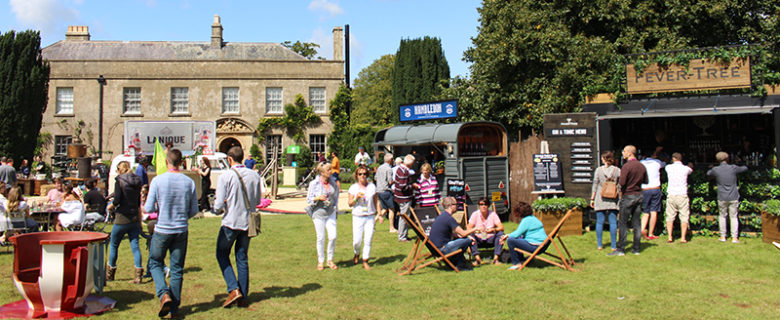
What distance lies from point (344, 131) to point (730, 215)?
23877mm

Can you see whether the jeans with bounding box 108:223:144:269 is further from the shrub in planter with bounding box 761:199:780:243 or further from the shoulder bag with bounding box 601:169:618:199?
the shrub in planter with bounding box 761:199:780:243

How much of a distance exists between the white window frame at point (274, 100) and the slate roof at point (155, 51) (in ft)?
9.40

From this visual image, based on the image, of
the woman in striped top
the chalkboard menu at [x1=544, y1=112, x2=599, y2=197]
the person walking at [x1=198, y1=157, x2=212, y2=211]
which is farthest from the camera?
the person walking at [x1=198, y1=157, x2=212, y2=211]

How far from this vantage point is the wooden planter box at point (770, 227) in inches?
375

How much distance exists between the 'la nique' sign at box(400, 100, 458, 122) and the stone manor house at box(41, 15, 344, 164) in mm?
15967

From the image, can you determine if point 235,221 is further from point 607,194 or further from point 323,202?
point 607,194

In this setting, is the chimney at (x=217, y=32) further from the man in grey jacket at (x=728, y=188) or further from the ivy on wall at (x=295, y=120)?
the man in grey jacket at (x=728, y=188)

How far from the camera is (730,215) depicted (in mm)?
10031

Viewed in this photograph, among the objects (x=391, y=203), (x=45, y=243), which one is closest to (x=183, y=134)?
(x=391, y=203)

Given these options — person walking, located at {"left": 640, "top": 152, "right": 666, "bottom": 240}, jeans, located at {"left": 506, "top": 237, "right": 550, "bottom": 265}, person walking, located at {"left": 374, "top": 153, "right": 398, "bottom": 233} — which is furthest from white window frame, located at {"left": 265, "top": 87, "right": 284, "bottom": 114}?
jeans, located at {"left": 506, "top": 237, "right": 550, "bottom": 265}

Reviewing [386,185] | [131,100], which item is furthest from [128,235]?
[131,100]

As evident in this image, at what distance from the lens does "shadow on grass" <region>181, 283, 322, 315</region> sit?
20.4 ft

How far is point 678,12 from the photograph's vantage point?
17297mm

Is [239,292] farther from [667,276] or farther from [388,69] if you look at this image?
[388,69]
